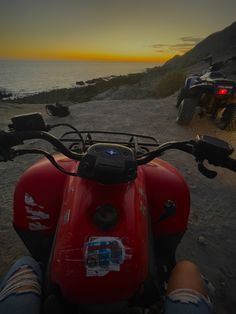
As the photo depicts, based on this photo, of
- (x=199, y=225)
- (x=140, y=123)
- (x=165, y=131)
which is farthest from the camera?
(x=140, y=123)

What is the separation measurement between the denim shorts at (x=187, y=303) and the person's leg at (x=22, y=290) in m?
0.65

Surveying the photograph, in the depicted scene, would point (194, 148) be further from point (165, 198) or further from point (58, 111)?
point (58, 111)

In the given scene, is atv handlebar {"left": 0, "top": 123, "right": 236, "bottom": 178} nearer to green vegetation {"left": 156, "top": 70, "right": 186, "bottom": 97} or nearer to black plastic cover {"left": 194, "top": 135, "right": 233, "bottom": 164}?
black plastic cover {"left": 194, "top": 135, "right": 233, "bottom": 164}

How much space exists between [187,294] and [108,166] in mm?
762

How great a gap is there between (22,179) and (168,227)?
1267 millimetres

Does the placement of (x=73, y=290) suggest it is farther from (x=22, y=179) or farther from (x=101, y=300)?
(x=22, y=179)

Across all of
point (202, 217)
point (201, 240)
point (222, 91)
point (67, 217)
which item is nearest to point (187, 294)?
point (67, 217)

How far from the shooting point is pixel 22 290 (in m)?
1.49

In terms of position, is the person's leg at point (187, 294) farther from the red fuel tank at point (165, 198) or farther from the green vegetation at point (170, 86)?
the green vegetation at point (170, 86)

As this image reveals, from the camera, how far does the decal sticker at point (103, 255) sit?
1.35m

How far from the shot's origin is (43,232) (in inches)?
94.6

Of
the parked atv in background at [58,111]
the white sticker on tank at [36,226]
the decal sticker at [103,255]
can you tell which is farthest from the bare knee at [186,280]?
the parked atv in background at [58,111]

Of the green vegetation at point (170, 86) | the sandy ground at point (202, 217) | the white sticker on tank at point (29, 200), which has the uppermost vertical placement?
the white sticker on tank at point (29, 200)

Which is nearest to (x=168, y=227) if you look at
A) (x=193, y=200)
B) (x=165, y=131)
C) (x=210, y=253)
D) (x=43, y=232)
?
(x=43, y=232)
